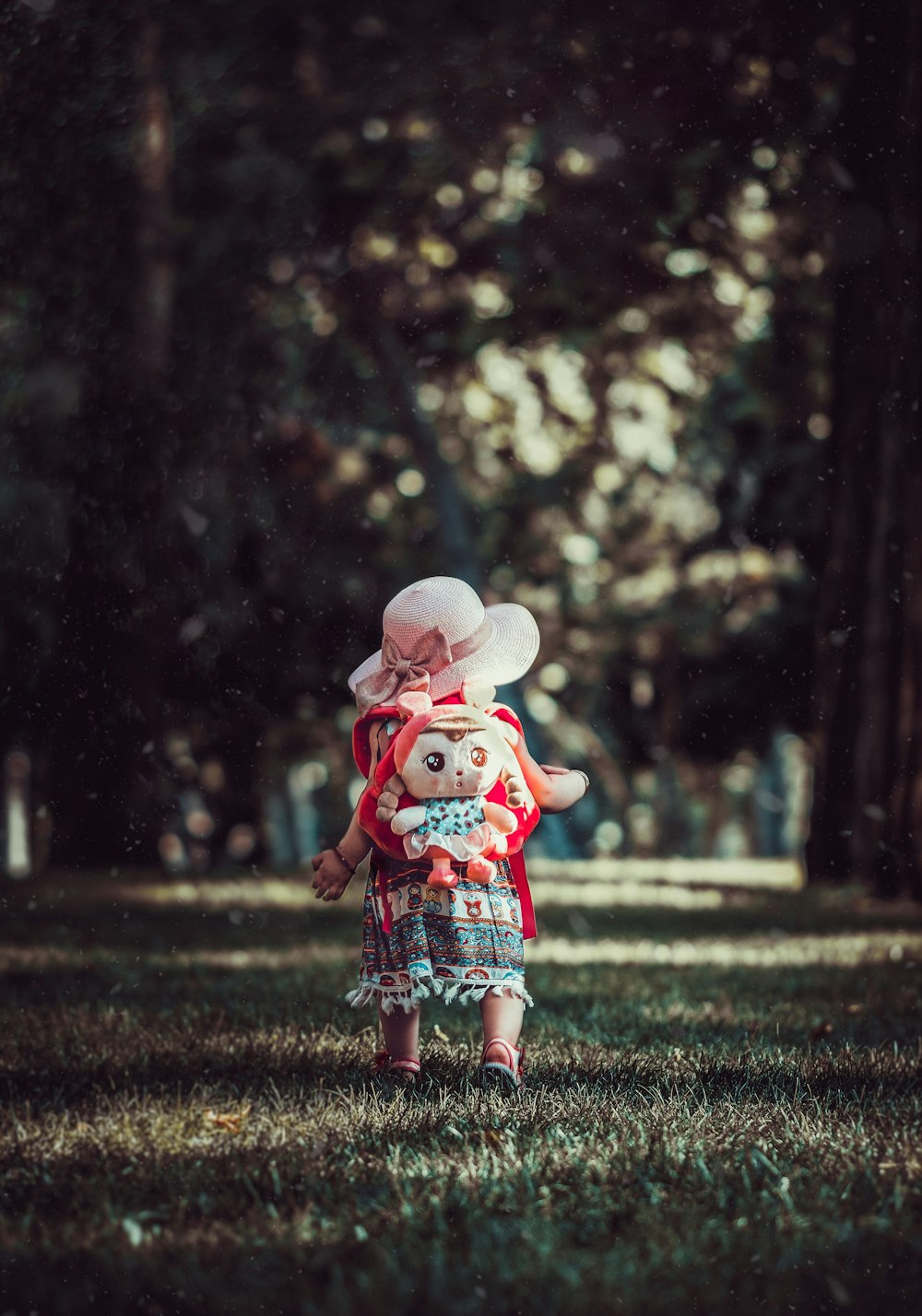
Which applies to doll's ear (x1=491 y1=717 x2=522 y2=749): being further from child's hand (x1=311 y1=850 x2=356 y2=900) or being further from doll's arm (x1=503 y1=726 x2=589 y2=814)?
child's hand (x1=311 y1=850 x2=356 y2=900)

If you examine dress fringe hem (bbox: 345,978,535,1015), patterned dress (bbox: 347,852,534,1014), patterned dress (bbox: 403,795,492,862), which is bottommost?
dress fringe hem (bbox: 345,978,535,1015)

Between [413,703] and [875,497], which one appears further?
[875,497]

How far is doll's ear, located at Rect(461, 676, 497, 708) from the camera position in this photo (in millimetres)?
3963

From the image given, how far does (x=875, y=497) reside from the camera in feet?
36.9

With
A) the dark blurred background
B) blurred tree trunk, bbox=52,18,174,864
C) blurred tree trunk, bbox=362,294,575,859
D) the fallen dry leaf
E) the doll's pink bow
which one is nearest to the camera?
the fallen dry leaf

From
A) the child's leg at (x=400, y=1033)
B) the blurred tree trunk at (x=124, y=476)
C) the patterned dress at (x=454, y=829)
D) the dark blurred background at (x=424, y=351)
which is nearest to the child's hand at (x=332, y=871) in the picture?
the patterned dress at (x=454, y=829)

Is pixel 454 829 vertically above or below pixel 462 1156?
above

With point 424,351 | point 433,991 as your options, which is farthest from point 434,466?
point 433,991

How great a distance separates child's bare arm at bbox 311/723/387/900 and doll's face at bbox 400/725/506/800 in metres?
0.18

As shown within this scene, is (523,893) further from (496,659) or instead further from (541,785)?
(496,659)

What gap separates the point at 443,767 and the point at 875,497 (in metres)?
8.11

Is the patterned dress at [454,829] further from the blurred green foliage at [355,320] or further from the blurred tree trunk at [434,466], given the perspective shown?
the blurred tree trunk at [434,466]

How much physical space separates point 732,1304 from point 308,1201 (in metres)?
0.79

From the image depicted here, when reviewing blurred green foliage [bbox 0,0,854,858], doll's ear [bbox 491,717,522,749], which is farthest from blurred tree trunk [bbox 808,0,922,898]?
doll's ear [bbox 491,717,522,749]
